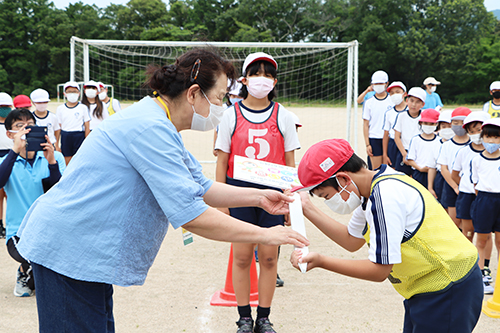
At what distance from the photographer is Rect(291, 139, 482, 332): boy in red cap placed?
198 centimetres

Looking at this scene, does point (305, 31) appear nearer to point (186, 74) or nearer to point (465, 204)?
point (465, 204)

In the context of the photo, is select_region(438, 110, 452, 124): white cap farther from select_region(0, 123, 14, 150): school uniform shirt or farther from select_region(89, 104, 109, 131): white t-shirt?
select_region(89, 104, 109, 131): white t-shirt

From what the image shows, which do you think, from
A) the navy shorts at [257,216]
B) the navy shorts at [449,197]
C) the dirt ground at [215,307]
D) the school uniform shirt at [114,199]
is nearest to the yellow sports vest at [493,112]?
the navy shorts at [449,197]

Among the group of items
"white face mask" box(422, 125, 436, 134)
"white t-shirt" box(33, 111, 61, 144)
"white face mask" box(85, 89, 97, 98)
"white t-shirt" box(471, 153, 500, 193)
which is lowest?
"white t-shirt" box(471, 153, 500, 193)

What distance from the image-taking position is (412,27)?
4388cm

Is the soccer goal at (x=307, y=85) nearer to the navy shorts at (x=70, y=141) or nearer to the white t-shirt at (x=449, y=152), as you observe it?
the navy shorts at (x=70, y=141)

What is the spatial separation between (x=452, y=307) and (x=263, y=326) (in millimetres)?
1757

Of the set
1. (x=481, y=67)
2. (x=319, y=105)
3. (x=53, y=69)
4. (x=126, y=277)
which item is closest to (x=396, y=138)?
(x=126, y=277)

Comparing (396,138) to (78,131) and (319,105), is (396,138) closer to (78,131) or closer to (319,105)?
(78,131)

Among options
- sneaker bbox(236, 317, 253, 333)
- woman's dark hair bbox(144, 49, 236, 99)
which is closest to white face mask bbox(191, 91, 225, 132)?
woman's dark hair bbox(144, 49, 236, 99)

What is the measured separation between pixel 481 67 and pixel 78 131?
42.2 meters

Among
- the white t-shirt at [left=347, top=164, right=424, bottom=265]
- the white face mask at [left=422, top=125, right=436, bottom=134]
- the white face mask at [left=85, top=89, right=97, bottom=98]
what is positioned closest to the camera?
the white t-shirt at [left=347, top=164, right=424, bottom=265]

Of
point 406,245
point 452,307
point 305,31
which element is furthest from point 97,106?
point 305,31

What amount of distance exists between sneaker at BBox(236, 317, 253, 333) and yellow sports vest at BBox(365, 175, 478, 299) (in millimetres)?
1727
